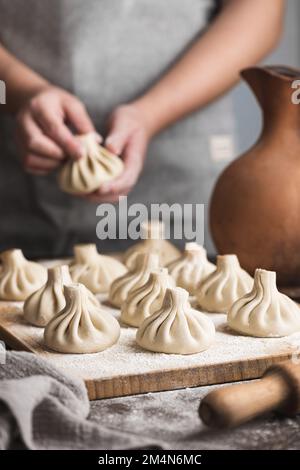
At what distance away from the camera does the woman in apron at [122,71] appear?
7.95ft

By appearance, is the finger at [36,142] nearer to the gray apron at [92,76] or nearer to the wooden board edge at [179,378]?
the gray apron at [92,76]

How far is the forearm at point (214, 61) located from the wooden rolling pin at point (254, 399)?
1.35 meters

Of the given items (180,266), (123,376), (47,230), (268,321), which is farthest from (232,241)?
(47,230)

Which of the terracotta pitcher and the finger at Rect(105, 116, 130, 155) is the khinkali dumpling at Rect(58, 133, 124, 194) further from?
the terracotta pitcher

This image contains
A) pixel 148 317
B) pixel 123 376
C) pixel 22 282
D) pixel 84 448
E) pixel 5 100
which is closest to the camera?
pixel 84 448

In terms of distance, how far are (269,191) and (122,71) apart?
88cm

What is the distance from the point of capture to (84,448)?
41.6 inches

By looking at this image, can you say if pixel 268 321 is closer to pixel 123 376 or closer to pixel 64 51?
pixel 123 376

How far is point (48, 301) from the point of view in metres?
1.59

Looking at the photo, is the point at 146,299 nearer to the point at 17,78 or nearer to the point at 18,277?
the point at 18,277

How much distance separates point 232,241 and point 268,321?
41 centimetres

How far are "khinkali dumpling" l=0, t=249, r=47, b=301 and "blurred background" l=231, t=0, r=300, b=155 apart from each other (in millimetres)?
2191

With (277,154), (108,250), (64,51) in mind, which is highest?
(64,51)

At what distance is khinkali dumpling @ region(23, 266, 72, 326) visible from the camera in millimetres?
1569
